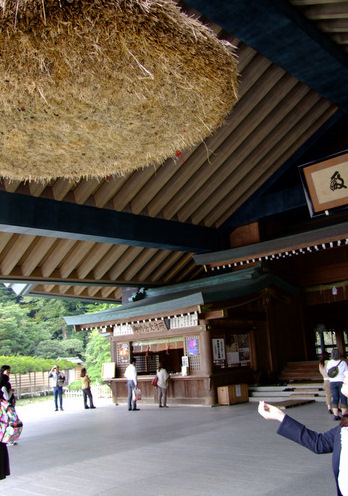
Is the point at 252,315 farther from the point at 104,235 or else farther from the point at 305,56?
the point at 305,56

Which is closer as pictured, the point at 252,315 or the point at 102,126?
the point at 102,126

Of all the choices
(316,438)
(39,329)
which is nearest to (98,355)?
(39,329)

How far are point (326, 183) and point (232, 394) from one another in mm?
5351

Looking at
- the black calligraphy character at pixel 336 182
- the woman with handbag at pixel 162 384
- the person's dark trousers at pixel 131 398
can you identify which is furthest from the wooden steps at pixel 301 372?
the black calligraphy character at pixel 336 182

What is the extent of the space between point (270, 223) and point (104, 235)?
5581 millimetres

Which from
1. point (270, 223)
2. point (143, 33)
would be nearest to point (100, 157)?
point (143, 33)

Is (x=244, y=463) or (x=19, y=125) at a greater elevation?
(x=19, y=125)

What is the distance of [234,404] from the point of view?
11547mm

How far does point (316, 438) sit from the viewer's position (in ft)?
8.21

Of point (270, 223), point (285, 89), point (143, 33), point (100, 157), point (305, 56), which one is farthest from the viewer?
point (270, 223)

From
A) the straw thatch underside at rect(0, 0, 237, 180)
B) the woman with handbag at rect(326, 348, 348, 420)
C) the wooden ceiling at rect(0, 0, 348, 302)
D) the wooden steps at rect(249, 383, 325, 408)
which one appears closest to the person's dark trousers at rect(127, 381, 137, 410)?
the wooden steps at rect(249, 383, 325, 408)

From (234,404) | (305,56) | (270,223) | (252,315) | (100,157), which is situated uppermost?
(305,56)

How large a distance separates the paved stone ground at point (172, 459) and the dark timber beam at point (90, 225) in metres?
3.95

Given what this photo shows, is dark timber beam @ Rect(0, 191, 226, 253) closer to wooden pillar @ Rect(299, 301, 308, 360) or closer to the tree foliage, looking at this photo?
wooden pillar @ Rect(299, 301, 308, 360)
